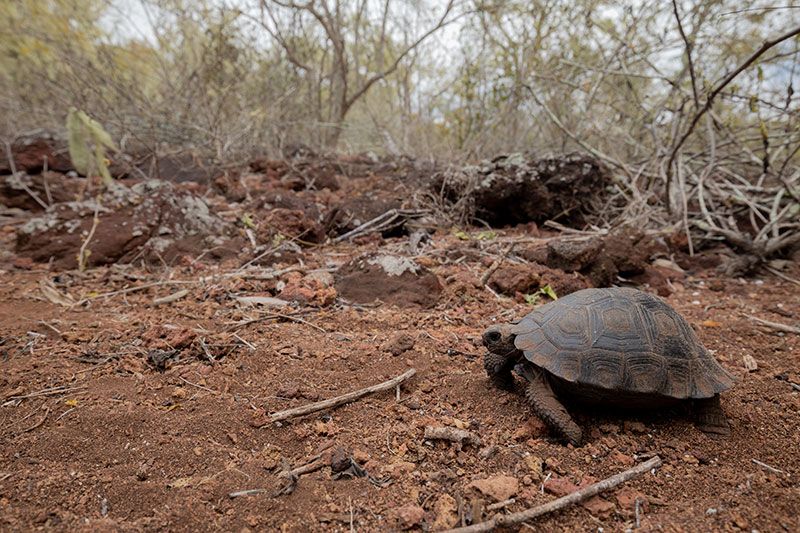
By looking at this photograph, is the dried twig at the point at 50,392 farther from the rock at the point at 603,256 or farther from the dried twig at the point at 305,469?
the rock at the point at 603,256

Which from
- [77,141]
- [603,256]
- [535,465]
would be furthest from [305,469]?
[77,141]

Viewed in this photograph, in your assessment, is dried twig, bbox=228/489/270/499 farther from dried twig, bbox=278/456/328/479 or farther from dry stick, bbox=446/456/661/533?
dry stick, bbox=446/456/661/533

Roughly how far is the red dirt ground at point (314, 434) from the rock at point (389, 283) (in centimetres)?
35

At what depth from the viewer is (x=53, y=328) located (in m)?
2.83

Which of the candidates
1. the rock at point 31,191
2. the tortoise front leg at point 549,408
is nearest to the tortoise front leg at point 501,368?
the tortoise front leg at point 549,408

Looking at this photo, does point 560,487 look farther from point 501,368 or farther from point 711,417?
point 711,417

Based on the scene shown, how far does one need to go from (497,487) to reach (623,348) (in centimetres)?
90

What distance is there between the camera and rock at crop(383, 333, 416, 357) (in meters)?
2.70

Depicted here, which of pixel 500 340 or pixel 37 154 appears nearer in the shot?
pixel 500 340

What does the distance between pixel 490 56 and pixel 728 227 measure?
456 cm

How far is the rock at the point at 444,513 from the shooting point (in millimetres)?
1526

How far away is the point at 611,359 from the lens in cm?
205

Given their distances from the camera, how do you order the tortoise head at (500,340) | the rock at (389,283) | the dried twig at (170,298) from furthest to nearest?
1. the rock at (389,283)
2. the dried twig at (170,298)
3. the tortoise head at (500,340)

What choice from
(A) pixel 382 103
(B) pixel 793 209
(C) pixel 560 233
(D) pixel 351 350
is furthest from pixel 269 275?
(A) pixel 382 103
